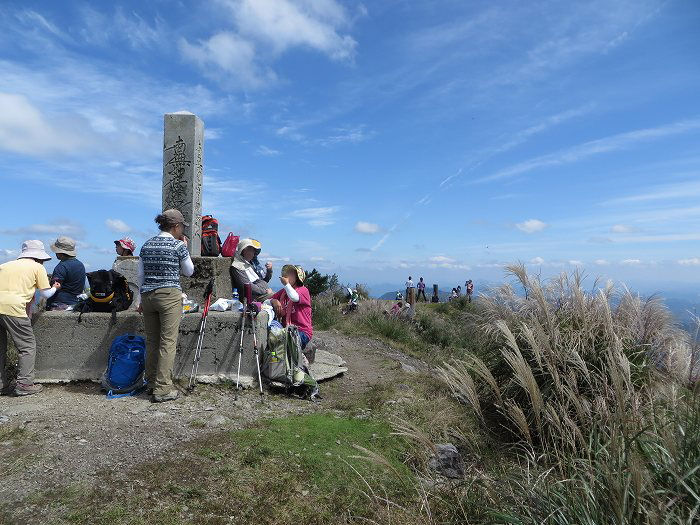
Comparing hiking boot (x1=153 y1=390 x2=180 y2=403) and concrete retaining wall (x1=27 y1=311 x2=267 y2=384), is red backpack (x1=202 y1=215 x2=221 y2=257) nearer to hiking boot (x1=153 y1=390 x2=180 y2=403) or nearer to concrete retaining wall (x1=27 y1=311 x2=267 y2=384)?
concrete retaining wall (x1=27 y1=311 x2=267 y2=384)

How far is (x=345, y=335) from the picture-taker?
11727 mm

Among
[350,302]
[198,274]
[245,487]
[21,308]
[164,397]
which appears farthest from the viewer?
[350,302]

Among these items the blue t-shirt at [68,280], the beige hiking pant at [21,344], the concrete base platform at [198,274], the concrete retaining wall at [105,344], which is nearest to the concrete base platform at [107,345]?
the concrete retaining wall at [105,344]

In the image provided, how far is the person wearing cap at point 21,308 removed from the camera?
530cm

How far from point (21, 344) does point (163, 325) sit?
5.46 ft

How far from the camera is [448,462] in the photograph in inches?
148

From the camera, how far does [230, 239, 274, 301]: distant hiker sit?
272 inches

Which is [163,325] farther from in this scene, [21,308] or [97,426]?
[21,308]

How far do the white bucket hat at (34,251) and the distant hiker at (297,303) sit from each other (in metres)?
2.84

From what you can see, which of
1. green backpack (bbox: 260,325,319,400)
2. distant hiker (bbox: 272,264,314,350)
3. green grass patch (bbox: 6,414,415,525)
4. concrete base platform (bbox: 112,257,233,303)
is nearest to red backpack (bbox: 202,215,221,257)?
concrete base platform (bbox: 112,257,233,303)

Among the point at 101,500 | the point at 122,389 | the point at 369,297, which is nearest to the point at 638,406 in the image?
the point at 101,500

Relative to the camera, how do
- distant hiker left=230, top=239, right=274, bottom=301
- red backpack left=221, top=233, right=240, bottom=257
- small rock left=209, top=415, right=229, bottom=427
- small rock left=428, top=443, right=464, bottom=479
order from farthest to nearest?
1. red backpack left=221, top=233, right=240, bottom=257
2. distant hiker left=230, top=239, right=274, bottom=301
3. small rock left=209, top=415, right=229, bottom=427
4. small rock left=428, top=443, right=464, bottom=479

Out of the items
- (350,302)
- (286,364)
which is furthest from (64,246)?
(350,302)

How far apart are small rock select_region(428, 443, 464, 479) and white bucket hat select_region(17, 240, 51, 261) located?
4.90m
